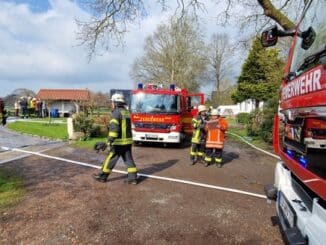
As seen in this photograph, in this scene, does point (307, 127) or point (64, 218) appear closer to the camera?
point (307, 127)

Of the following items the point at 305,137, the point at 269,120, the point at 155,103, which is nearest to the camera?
the point at 305,137

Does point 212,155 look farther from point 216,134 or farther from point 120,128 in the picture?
point 120,128

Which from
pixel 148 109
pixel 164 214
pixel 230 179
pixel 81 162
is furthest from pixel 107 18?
pixel 164 214

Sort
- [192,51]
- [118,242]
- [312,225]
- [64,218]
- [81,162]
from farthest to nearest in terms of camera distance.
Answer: [192,51] → [81,162] → [64,218] → [118,242] → [312,225]

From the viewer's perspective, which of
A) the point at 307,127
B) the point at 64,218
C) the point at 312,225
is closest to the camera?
the point at 312,225

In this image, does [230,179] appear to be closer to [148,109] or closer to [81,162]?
[81,162]

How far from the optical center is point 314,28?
364 cm

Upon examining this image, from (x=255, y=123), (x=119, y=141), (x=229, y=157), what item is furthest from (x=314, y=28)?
(x=255, y=123)

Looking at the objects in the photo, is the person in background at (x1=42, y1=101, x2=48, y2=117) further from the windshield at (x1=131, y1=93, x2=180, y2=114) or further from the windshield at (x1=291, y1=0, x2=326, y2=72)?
the windshield at (x1=291, y1=0, x2=326, y2=72)

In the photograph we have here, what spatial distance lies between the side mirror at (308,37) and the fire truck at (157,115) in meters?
11.0

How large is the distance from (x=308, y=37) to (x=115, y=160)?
5.26 metres

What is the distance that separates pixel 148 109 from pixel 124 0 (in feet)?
13.9

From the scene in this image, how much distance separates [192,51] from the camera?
42062 mm

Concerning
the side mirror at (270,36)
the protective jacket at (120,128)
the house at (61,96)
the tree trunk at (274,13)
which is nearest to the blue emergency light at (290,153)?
the side mirror at (270,36)
